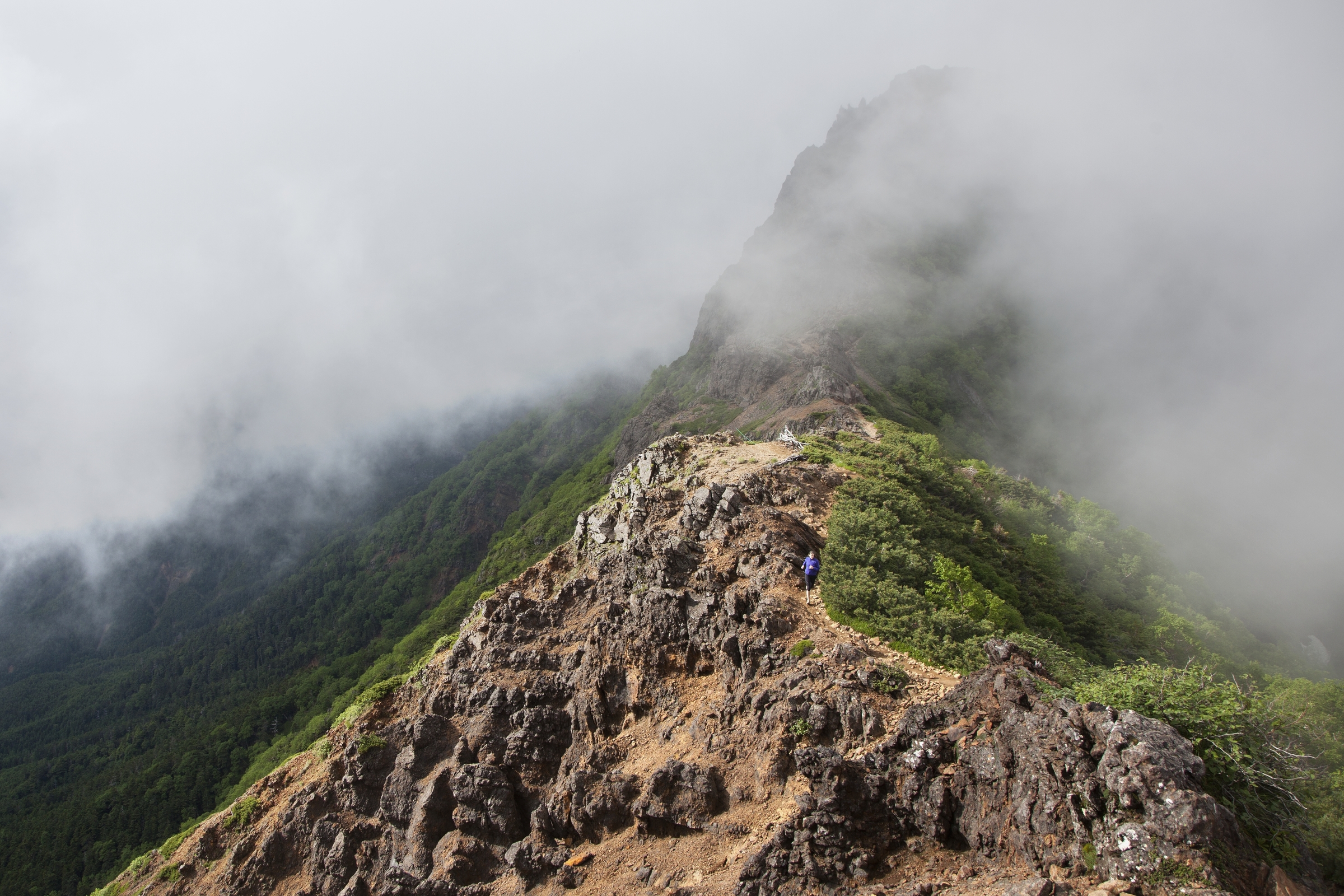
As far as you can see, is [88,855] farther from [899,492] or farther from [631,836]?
[899,492]

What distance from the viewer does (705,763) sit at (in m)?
18.0

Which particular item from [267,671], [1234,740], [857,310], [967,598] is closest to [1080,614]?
[967,598]

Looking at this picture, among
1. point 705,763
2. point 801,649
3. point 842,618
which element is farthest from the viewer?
point 842,618

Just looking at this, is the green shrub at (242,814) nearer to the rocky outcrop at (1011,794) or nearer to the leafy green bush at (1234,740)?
the rocky outcrop at (1011,794)

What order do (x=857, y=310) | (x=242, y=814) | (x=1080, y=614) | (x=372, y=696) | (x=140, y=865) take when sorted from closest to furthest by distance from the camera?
1. (x=242, y=814)
2. (x=372, y=696)
3. (x=140, y=865)
4. (x=1080, y=614)
5. (x=857, y=310)

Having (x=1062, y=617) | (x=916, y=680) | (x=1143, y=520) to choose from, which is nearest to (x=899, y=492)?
(x=1062, y=617)

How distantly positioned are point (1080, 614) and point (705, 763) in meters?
31.1

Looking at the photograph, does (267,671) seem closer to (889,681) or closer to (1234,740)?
(889,681)

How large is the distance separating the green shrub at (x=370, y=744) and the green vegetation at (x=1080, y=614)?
1975 cm

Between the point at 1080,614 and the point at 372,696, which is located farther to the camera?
the point at 1080,614

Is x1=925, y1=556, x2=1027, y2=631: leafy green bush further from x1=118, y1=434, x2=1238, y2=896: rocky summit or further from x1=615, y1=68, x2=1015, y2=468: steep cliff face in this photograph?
x1=615, y1=68, x2=1015, y2=468: steep cliff face

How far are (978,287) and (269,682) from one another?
192 m

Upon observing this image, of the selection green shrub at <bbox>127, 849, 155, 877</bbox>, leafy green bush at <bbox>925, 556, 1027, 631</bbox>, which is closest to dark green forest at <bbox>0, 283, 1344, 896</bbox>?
leafy green bush at <bbox>925, 556, 1027, 631</bbox>

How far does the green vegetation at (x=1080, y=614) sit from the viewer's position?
12.4 m
